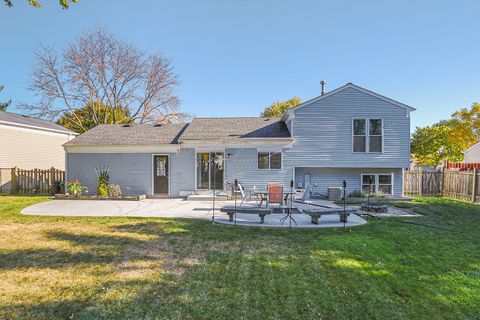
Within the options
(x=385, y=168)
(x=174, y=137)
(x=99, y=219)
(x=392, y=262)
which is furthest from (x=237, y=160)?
(x=392, y=262)

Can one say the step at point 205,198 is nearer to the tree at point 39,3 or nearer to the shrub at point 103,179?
the shrub at point 103,179

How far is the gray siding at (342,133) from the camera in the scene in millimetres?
13641

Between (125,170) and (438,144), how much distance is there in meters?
34.8

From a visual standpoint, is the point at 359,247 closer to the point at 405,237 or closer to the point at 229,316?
the point at 405,237

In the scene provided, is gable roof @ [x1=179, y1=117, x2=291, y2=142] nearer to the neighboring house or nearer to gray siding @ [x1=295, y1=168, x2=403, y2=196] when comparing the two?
gray siding @ [x1=295, y1=168, x2=403, y2=196]

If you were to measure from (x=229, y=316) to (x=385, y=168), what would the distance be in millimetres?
13847

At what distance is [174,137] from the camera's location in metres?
15.1

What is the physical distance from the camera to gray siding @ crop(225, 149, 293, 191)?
45.7 feet

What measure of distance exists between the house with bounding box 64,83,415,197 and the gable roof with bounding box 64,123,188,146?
0.14 metres

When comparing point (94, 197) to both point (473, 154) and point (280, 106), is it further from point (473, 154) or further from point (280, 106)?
point (473, 154)

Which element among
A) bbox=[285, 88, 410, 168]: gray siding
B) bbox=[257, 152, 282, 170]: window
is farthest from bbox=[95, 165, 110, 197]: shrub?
bbox=[285, 88, 410, 168]: gray siding

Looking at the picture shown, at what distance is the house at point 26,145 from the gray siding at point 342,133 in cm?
1992

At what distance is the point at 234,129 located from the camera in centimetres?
1543

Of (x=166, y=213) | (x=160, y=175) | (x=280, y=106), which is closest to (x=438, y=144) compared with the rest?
(x=280, y=106)
